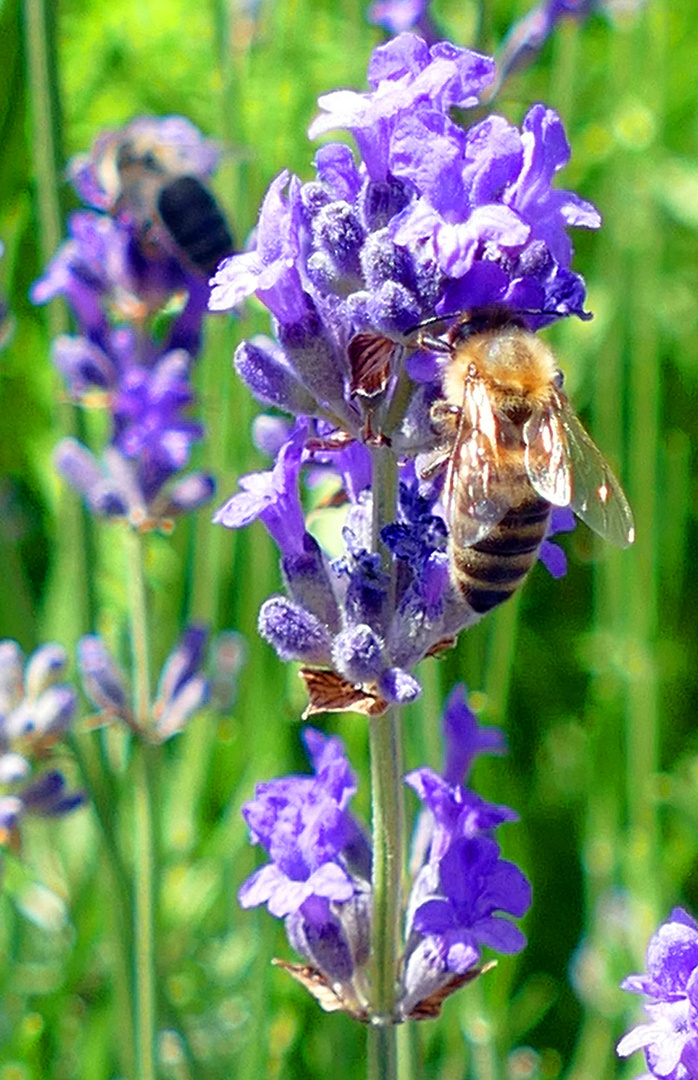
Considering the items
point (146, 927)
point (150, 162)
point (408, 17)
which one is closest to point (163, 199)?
point (150, 162)

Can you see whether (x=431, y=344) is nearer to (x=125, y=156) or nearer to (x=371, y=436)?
(x=371, y=436)

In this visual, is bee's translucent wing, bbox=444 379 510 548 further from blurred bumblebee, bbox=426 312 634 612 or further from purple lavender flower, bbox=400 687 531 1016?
purple lavender flower, bbox=400 687 531 1016

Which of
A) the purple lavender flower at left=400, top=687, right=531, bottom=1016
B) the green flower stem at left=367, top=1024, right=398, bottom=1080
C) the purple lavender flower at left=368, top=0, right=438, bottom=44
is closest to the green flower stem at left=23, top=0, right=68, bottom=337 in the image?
the purple lavender flower at left=368, top=0, right=438, bottom=44

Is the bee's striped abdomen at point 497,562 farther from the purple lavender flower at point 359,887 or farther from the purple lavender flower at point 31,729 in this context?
the purple lavender flower at point 31,729

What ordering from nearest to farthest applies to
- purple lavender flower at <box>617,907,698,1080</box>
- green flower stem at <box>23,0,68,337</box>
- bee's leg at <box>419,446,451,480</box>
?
purple lavender flower at <box>617,907,698,1080</box> < bee's leg at <box>419,446,451,480</box> < green flower stem at <box>23,0,68,337</box>

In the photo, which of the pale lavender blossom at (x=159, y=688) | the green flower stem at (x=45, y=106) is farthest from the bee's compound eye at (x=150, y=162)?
the pale lavender blossom at (x=159, y=688)
